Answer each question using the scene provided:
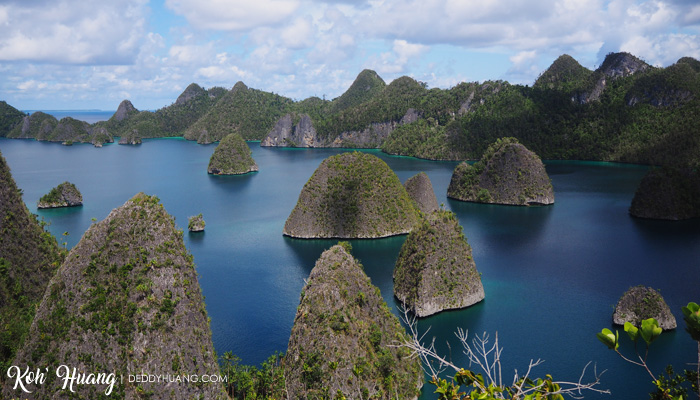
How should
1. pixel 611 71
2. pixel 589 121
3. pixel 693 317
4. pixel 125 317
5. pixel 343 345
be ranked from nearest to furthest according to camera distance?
pixel 693 317
pixel 125 317
pixel 343 345
pixel 589 121
pixel 611 71

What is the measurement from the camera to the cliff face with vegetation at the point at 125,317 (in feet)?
79.7

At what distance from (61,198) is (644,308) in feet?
288

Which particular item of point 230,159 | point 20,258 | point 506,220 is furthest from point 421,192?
point 230,159

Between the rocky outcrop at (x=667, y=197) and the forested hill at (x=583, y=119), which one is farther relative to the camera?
the forested hill at (x=583, y=119)

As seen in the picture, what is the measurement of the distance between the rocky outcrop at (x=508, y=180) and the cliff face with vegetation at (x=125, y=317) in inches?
2734

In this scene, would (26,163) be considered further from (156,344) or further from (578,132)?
(578,132)

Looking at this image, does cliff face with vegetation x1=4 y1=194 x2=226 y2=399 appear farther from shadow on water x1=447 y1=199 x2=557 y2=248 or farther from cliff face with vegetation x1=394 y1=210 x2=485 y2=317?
shadow on water x1=447 y1=199 x2=557 y2=248

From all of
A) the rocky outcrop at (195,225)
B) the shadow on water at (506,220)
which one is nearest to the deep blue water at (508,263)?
the shadow on water at (506,220)

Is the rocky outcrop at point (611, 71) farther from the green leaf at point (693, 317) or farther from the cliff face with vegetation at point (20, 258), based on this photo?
the green leaf at point (693, 317)

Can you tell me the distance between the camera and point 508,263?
5534cm

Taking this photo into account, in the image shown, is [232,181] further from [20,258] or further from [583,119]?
[583,119]

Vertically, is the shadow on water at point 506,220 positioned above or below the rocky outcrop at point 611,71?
below

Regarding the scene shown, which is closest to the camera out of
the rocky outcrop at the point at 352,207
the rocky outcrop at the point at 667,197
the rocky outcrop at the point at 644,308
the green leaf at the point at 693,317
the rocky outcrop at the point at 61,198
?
the green leaf at the point at 693,317

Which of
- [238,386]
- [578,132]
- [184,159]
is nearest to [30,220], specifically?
[238,386]
